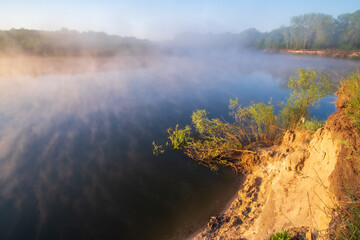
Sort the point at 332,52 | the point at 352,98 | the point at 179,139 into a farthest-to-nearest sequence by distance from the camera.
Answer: the point at 332,52, the point at 179,139, the point at 352,98

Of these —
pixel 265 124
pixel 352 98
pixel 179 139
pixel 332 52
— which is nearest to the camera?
pixel 352 98

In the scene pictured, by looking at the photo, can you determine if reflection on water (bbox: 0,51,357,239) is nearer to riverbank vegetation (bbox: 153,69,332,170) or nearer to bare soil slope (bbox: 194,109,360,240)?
riverbank vegetation (bbox: 153,69,332,170)

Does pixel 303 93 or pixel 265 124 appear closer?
pixel 303 93

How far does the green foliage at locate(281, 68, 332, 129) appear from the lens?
9.52 meters

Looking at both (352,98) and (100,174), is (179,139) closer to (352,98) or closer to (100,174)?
(100,174)

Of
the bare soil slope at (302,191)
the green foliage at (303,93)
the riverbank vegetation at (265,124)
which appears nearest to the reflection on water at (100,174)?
the riverbank vegetation at (265,124)

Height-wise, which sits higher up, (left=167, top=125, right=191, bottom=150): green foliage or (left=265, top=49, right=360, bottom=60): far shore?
(left=265, top=49, right=360, bottom=60): far shore

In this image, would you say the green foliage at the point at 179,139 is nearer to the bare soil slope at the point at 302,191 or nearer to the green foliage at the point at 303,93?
the bare soil slope at the point at 302,191

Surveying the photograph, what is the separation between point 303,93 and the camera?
33.0 ft

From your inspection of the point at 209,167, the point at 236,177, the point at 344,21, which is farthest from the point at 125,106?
the point at 344,21

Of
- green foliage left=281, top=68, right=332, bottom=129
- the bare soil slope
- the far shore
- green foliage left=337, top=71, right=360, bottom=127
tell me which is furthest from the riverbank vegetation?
the far shore

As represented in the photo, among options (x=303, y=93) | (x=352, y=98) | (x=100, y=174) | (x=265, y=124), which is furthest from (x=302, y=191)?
(x=100, y=174)

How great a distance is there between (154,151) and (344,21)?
106512 mm

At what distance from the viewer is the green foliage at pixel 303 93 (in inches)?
375
